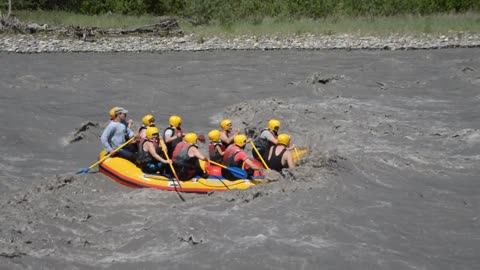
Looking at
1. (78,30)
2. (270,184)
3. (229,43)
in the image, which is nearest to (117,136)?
(270,184)

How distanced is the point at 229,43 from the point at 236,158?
44.6 feet

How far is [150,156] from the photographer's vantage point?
31.5 ft

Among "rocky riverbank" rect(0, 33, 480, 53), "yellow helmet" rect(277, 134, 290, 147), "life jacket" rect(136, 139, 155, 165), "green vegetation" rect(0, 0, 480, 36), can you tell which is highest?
"yellow helmet" rect(277, 134, 290, 147)

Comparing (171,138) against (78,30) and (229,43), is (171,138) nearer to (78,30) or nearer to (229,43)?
(229,43)

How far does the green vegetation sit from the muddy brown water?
5.04 metres

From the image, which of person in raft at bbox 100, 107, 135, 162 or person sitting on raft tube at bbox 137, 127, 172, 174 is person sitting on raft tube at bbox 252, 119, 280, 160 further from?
person in raft at bbox 100, 107, 135, 162

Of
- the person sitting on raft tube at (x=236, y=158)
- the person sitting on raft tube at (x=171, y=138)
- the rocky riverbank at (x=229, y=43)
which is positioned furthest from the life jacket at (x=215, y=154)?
the rocky riverbank at (x=229, y=43)

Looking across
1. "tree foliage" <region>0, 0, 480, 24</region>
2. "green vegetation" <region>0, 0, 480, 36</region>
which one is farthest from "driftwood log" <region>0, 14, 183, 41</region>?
"tree foliage" <region>0, 0, 480, 24</region>

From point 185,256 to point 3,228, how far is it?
2316 millimetres

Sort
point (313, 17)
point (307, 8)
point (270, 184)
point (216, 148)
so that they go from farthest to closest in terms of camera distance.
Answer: point (307, 8) → point (313, 17) → point (216, 148) → point (270, 184)

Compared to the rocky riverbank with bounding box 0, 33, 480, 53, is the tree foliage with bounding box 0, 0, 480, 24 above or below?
above

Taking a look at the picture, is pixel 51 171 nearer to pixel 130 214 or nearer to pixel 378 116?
pixel 130 214

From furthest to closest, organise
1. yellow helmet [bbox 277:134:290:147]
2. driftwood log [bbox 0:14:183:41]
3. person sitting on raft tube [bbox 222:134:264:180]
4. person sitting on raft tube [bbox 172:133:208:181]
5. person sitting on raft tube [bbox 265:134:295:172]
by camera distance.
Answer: driftwood log [bbox 0:14:183:41], yellow helmet [bbox 277:134:290:147], person sitting on raft tube [bbox 265:134:295:172], person sitting on raft tube [bbox 222:134:264:180], person sitting on raft tube [bbox 172:133:208:181]

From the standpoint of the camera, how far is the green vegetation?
2314 centimetres
